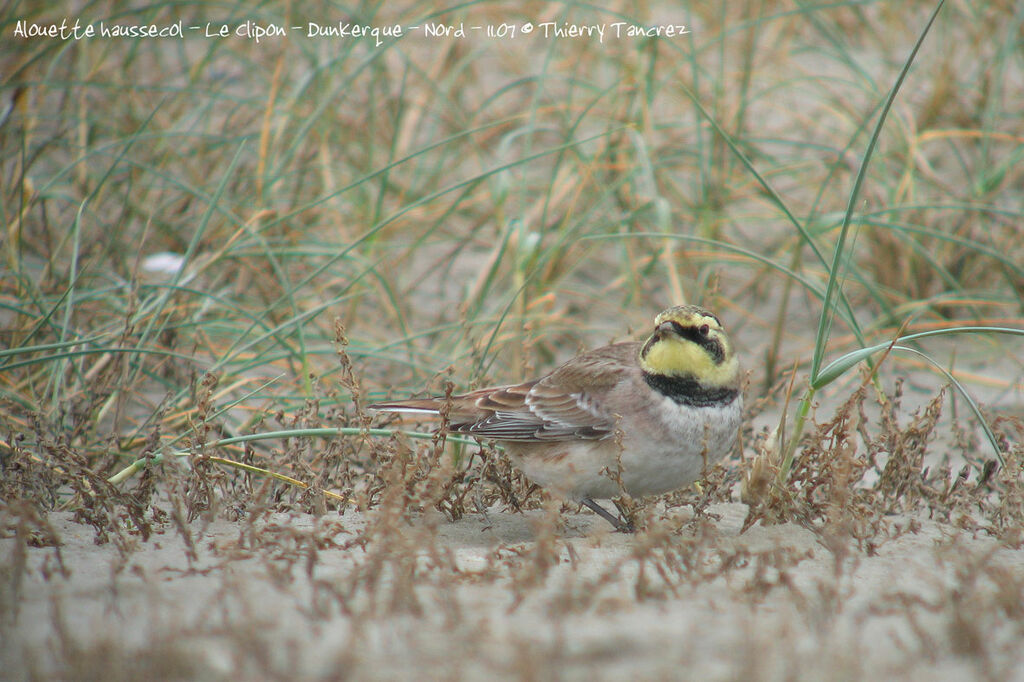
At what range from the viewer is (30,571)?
253cm

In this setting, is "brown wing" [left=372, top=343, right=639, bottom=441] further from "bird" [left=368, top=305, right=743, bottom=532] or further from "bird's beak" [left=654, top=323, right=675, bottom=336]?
"bird's beak" [left=654, top=323, right=675, bottom=336]

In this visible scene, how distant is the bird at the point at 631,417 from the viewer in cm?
341

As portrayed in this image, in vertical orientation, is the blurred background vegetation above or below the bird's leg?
above

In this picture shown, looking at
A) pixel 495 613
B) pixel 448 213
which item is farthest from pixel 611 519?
pixel 448 213

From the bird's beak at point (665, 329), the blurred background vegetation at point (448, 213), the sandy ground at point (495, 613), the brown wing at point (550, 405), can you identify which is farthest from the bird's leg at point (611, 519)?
the blurred background vegetation at point (448, 213)

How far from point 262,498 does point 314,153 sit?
383cm

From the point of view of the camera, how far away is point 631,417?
11.5 feet

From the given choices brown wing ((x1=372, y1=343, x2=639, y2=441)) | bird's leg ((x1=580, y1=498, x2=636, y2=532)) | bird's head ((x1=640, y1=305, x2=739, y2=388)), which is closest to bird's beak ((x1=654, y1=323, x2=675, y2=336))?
bird's head ((x1=640, y1=305, x2=739, y2=388))

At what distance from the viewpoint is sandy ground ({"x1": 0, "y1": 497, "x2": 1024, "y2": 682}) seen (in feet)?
7.07

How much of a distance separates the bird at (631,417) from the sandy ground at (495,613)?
418mm

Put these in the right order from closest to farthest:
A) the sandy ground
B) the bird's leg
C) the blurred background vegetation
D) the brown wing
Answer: the sandy ground
the bird's leg
the brown wing
the blurred background vegetation

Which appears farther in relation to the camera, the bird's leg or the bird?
the bird's leg

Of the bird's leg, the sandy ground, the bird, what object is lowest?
the bird's leg

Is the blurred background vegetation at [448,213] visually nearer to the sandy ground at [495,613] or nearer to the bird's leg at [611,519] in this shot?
the bird's leg at [611,519]
